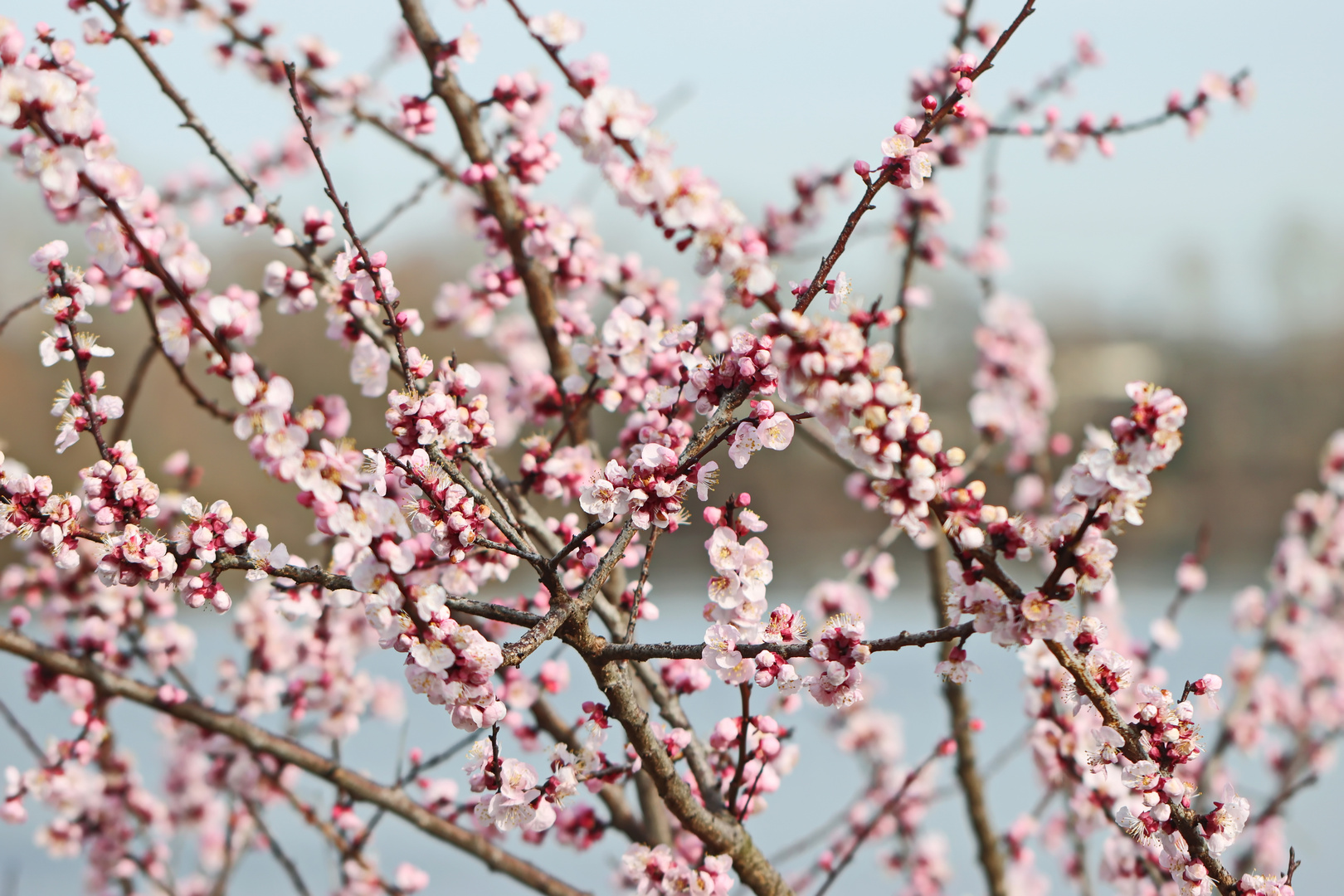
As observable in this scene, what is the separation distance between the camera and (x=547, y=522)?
1732 mm

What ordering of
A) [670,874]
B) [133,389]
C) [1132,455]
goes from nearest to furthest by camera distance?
[1132,455]
[670,874]
[133,389]

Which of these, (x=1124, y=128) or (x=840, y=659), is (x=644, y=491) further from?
(x=1124, y=128)

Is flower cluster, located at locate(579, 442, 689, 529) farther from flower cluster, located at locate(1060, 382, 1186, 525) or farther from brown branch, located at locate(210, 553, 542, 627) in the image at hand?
flower cluster, located at locate(1060, 382, 1186, 525)

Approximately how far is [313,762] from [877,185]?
1.49m

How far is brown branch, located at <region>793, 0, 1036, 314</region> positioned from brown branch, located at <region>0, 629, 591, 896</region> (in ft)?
4.06

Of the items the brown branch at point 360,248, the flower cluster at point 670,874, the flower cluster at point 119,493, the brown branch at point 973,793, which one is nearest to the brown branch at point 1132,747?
the flower cluster at point 670,874

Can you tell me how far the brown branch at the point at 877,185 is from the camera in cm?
115

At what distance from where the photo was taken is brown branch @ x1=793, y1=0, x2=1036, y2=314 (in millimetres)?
1150

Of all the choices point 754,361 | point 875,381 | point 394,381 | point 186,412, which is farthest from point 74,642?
point 186,412

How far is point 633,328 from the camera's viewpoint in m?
1.69

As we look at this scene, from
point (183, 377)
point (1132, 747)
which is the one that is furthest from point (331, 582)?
point (1132, 747)

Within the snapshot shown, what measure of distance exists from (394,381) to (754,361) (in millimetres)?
955

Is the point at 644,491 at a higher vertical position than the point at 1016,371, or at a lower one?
A: lower

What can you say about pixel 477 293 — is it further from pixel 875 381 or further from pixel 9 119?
pixel 875 381
